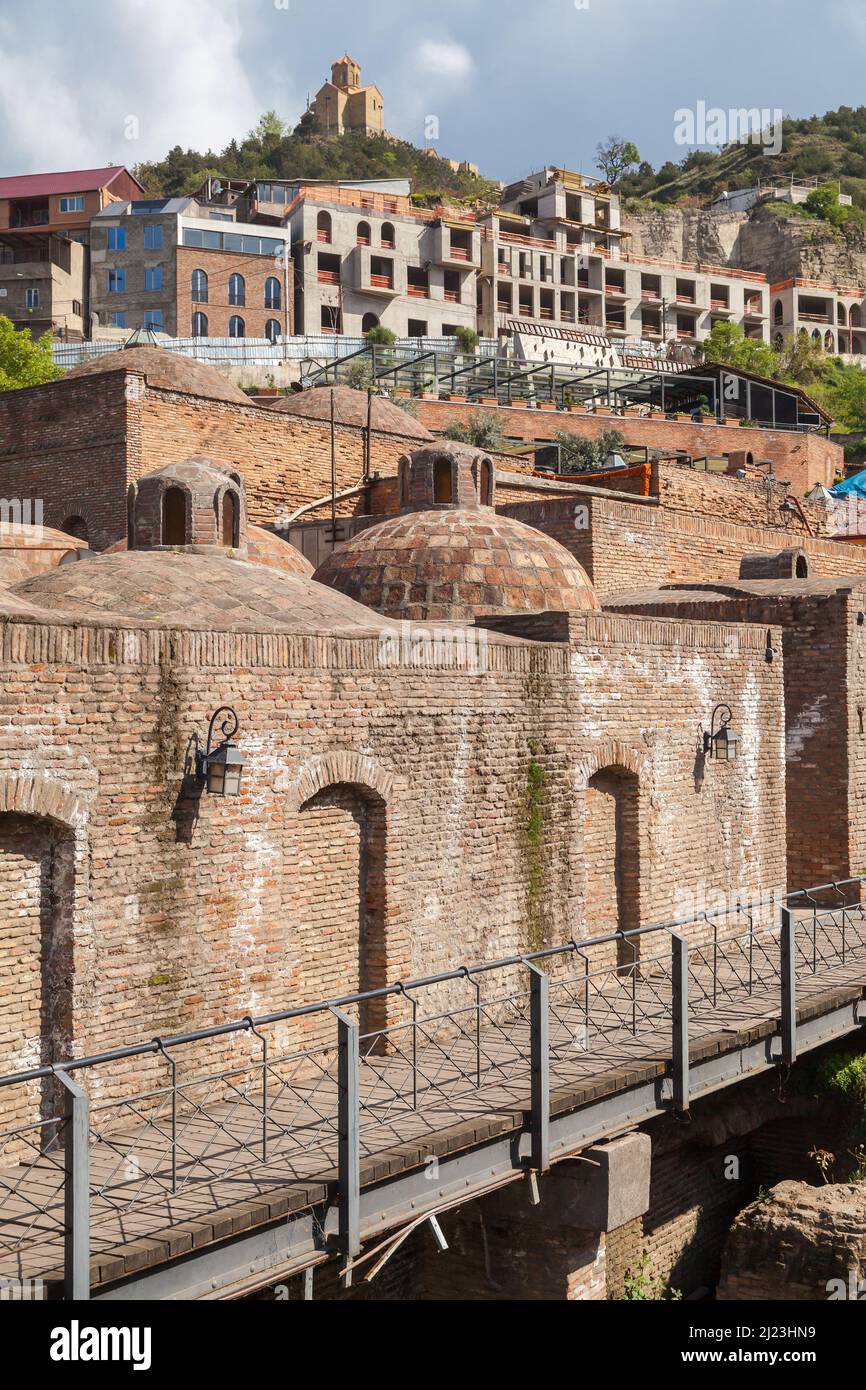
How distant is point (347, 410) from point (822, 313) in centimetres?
5994

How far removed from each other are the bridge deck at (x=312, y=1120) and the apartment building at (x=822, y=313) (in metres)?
74.0

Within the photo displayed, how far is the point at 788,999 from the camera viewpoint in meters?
13.8

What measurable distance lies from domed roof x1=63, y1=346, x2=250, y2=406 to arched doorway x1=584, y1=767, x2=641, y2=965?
48.5 feet

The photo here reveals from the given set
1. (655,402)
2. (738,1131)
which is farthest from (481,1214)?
(655,402)

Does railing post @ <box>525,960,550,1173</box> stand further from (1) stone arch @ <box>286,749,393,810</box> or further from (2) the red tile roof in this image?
(2) the red tile roof

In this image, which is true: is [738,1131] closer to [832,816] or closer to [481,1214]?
[481,1214]

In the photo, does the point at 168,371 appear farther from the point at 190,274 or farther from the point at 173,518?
the point at 190,274

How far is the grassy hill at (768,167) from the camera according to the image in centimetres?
10875

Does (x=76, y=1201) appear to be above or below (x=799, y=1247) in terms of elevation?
above

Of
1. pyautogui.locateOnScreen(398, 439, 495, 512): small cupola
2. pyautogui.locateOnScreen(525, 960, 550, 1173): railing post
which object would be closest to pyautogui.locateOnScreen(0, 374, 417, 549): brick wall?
pyautogui.locateOnScreen(398, 439, 495, 512): small cupola

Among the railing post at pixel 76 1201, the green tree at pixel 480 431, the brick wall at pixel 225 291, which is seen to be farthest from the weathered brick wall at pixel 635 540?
the brick wall at pixel 225 291

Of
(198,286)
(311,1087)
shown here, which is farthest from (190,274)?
(311,1087)

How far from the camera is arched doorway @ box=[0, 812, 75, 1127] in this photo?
9844mm

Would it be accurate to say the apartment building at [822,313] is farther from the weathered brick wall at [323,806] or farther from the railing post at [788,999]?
the railing post at [788,999]
